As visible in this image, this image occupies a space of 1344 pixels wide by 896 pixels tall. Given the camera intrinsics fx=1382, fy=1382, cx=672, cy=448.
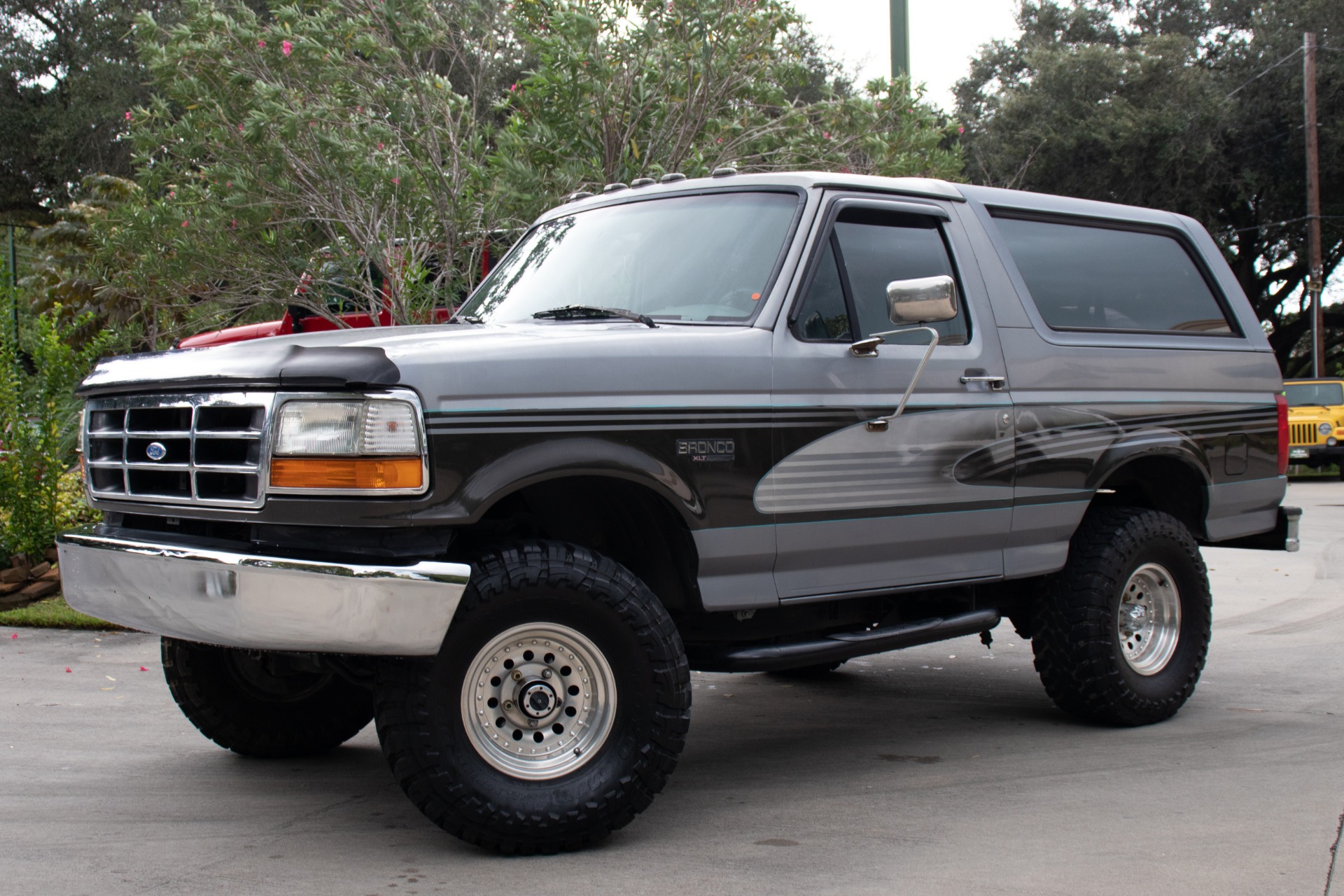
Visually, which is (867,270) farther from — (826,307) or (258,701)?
(258,701)

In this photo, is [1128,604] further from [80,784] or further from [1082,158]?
[1082,158]

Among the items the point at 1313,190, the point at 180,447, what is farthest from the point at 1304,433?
the point at 180,447

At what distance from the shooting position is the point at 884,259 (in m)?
5.26

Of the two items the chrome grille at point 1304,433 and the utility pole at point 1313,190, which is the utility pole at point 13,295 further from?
the utility pole at point 1313,190

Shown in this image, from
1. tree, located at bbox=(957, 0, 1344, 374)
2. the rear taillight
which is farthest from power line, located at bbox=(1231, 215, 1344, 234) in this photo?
the rear taillight

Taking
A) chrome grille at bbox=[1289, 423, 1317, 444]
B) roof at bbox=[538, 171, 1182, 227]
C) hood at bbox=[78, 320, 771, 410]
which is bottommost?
chrome grille at bbox=[1289, 423, 1317, 444]

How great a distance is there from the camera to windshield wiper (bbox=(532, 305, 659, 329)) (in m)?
4.72

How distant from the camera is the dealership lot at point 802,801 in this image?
394 cm

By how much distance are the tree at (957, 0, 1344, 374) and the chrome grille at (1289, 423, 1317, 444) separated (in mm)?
7413

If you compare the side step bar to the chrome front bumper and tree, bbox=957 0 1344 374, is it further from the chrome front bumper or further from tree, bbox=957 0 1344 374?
tree, bbox=957 0 1344 374

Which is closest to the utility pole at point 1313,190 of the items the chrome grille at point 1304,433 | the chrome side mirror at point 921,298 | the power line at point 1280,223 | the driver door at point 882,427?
the power line at point 1280,223

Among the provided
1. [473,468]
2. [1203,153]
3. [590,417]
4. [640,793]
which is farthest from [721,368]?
[1203,153]

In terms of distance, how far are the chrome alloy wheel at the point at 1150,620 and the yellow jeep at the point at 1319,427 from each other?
17.9 meters

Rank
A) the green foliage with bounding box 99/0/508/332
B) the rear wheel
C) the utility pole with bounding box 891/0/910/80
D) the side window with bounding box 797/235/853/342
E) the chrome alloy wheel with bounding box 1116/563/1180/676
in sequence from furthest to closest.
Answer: the utility pole with bounding box 891/0/910/80
the green foliage with bounding box 99/0/508/332
the chrome alloy wheel with bounding box 1116/563/1180/676
the rear wheel
the side window with bounding box 797/235/853/342
